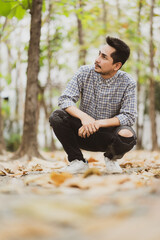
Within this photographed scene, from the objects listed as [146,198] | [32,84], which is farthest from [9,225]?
[32,84]

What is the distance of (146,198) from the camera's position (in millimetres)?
1286

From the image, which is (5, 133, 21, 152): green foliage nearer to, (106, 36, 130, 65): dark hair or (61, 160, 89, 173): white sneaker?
(61, 160, 89, 173): white sneaker

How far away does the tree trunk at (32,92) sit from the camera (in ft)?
16.2

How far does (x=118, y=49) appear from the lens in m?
3.23

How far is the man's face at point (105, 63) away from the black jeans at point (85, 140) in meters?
0.53

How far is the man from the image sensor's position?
3.05 meters

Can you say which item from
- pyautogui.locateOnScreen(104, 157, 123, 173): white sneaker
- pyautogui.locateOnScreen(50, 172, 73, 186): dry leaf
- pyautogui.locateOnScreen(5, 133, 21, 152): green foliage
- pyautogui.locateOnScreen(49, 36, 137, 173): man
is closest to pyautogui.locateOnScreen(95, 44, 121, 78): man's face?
→ pyautogui.locateOnScreen(49, 36, 137, 173): man

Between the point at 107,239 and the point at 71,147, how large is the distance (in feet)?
7.70

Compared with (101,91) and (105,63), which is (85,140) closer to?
(101,91)

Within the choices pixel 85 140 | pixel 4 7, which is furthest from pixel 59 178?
pixel 4 7

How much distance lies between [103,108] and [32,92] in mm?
2078

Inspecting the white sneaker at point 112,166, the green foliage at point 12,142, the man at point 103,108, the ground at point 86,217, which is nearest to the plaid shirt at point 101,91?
the man at point 103,108

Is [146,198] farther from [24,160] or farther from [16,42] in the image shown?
[16,42]

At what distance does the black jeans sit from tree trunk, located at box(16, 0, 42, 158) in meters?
1.80
